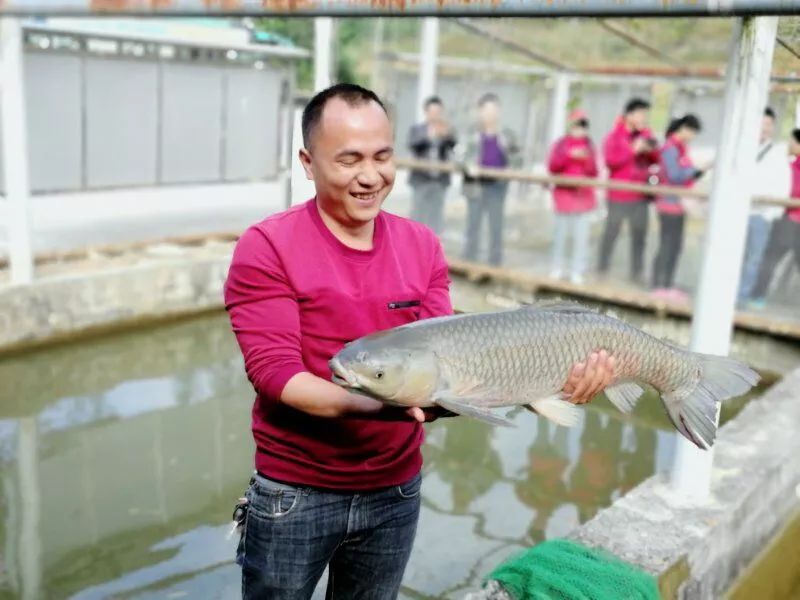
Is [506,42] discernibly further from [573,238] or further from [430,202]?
[573,238]

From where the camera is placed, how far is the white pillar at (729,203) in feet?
11.5

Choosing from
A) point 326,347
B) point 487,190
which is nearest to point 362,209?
point 326,347

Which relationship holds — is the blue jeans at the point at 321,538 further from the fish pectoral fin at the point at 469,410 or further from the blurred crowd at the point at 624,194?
the blurred crowd at the point at 624,194

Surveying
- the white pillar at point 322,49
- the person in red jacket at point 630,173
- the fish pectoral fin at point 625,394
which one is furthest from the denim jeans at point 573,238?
the fish pectoral fin at point 625,394

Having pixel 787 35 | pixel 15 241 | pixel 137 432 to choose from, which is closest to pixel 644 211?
pixel 787 35

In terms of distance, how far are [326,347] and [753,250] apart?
21.3ft

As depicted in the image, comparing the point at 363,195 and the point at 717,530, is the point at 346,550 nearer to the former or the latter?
the point at 363,195

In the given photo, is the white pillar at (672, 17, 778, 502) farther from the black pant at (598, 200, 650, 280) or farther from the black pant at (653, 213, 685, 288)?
the black pant at (598, 200, 650, 280)

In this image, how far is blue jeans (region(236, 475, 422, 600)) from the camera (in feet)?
6.84

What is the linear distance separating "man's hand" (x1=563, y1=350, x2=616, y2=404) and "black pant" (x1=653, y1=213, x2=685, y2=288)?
20.0 feet

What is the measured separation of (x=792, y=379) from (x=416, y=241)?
15.0 feet

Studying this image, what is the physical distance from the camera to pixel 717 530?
372cm

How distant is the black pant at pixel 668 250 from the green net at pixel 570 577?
211 inches

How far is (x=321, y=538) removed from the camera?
6.98 ft
